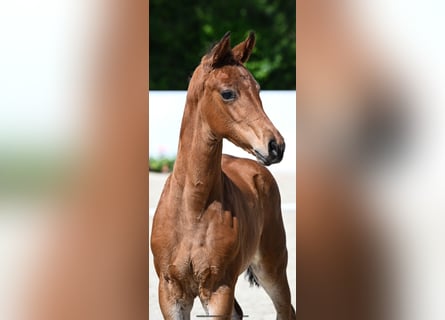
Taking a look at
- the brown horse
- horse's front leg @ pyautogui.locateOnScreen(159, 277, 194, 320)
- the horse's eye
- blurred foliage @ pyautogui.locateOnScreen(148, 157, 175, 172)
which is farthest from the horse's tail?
the horse's eye

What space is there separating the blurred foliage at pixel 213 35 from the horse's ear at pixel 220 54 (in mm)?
77

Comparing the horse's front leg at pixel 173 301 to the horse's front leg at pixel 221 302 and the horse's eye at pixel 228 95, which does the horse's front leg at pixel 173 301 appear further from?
the horse's eye at pixel 228 95

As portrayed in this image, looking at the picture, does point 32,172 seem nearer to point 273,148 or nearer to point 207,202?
point 207,202

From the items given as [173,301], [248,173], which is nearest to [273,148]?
[248,173]

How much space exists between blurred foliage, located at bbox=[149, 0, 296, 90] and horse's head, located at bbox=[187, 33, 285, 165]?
9 centimetres

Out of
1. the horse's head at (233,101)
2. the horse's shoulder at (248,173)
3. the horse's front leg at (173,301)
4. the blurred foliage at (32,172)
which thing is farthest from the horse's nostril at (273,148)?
the blurred foliage at (32,172)

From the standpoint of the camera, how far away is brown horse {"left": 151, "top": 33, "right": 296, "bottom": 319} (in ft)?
7.16

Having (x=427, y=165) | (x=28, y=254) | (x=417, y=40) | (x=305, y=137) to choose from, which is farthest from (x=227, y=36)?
(x=28, y=254)

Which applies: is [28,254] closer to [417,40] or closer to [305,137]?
[305,137]

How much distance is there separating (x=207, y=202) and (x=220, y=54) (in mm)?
445

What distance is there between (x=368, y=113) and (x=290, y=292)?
2.20ft

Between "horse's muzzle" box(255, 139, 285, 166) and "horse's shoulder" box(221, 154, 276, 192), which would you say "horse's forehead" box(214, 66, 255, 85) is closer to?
"horse's muzzle" box(255, 139, 285, 166)

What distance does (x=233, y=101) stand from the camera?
2.17 metres

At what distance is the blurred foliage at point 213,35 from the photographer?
110 inches
